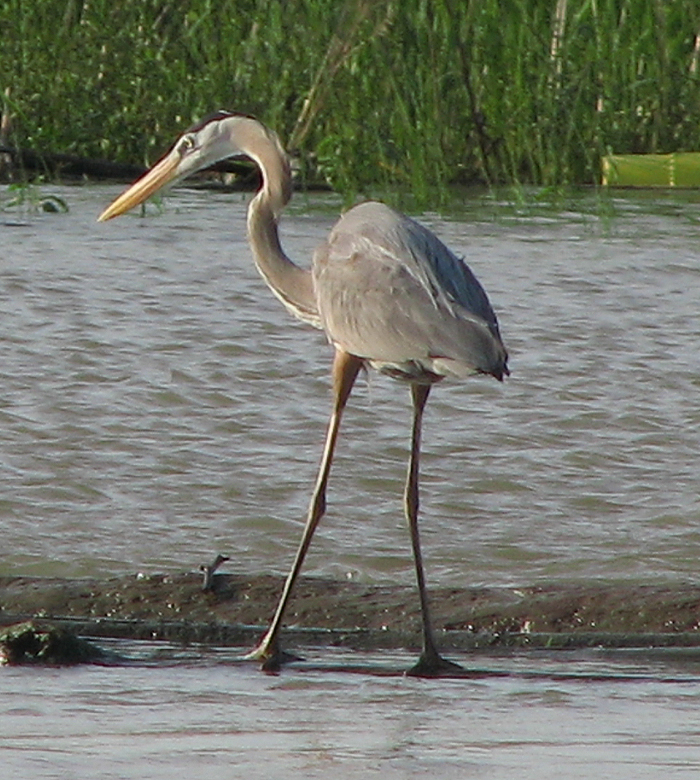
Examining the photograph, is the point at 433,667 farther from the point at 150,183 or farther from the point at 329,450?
the point at 150,183

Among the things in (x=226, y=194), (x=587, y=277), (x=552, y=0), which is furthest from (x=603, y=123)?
(x=587, y=277)

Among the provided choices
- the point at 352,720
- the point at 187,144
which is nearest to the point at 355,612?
the point at 352,720

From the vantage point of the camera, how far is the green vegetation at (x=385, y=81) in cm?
1060

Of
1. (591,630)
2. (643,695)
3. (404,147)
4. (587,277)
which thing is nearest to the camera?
(643,695)

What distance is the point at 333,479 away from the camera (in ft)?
19.4

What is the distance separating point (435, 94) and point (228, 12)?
1.57 meters

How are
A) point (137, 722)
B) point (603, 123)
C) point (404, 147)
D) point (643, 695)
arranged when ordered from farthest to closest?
point (603, 123) < point (404, 147) < point (643, 695) < point (137, 722)

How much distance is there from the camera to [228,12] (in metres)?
11.6

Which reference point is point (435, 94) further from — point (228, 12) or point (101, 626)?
point (101, 626)

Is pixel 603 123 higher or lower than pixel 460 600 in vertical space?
higher

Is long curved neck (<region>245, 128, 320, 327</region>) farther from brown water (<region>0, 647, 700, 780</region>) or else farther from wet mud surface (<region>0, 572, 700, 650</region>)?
brown water (<region>0, 647, 700, 780</region>)

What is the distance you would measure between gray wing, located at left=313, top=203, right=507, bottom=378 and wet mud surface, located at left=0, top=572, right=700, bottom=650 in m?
0.52

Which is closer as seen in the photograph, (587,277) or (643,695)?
(643,695)

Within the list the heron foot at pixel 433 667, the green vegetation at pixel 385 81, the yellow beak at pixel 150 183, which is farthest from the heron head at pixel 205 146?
the green vegetation at pixel 385 81
